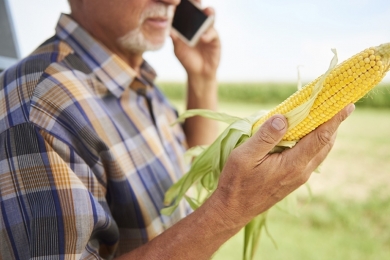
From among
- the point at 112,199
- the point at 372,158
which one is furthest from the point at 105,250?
the point at 372,158

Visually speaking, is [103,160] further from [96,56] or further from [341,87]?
[341,87]

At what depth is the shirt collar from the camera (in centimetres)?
93

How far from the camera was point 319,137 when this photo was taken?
24.4 inches

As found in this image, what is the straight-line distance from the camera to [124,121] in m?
0.94

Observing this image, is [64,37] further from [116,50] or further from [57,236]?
[57,236]

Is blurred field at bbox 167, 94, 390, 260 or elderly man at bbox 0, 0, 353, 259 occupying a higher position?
elderly man at bbox 0, 0, 353, 259

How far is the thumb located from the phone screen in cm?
72

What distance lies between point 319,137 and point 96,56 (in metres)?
0.60

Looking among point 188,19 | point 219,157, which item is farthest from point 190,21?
Answer: point 219,157

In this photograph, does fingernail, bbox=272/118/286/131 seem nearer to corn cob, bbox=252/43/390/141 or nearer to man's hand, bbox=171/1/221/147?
corn cob, bbox=252/43/390/141

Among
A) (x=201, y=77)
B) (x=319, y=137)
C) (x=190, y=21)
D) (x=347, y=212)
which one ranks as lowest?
(x=347, y=212)

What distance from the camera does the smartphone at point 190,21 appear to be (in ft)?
3.93

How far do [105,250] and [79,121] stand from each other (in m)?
0.29

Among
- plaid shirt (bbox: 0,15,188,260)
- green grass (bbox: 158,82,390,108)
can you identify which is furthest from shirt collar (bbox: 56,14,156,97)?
green grass (bbox: 158,82,390,108)
